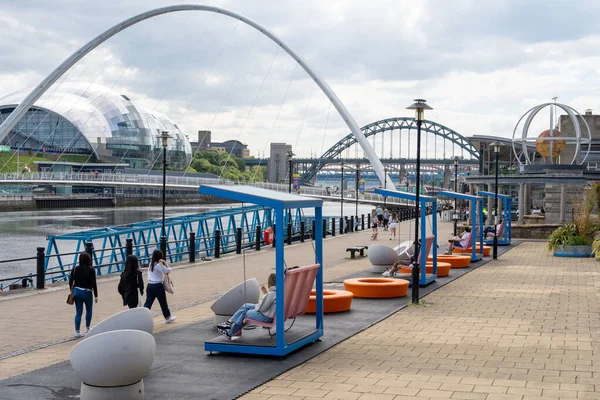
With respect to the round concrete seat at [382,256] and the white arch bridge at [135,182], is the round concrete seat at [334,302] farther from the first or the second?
the white arch bridge at [135,182]

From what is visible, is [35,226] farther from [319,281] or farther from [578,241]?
[319,281]

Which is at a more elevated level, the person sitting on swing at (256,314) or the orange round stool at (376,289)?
the person sitting on swing at (256,314)

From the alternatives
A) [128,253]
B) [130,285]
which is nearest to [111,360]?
[130,285]

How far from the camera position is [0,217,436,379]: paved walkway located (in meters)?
10.8

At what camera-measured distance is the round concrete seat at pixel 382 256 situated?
21.2 meters

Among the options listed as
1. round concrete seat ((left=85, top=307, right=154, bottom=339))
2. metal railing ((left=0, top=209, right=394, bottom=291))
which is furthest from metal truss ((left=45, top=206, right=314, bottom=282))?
round concrete seat ((left=85, top=307, right=154, bottom=339))

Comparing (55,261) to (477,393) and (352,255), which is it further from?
(477,393)

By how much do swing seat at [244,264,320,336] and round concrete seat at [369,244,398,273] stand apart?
10277 mm

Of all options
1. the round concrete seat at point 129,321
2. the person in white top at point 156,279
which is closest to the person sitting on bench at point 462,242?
the person in white top at point 156,279

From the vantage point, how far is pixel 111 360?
7.93 meters

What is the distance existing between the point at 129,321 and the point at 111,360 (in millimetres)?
1777

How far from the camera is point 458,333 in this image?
12.0m

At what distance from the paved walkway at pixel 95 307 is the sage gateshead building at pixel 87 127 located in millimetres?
90183

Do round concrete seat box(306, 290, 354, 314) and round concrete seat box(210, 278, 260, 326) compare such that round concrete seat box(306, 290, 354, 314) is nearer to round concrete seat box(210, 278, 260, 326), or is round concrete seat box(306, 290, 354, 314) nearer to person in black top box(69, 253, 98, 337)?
round concrete seat box(210, 278, 260, 326)
